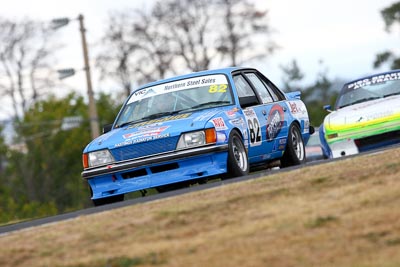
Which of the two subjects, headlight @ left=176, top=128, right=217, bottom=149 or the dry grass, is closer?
the dry grass

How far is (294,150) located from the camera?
1418 cm

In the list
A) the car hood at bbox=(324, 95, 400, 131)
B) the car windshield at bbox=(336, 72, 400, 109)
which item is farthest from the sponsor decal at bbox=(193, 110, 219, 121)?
the car windshield at bbox=(336, 72, 400, 109)

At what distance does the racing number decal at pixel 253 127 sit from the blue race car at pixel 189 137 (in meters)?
0.01

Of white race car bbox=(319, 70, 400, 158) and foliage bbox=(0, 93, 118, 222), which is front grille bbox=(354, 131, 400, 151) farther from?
foliage bbox=(0, 93, 118, 222)

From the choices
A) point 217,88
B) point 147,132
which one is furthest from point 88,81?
point 147,132

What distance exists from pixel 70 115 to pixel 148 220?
54.8m

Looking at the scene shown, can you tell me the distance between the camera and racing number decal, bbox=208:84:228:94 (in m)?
13.0

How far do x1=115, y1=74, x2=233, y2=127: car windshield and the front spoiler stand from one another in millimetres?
1017

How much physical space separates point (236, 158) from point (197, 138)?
64cm

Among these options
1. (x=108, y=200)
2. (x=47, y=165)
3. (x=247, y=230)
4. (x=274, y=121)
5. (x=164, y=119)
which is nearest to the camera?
(x=247, y=230)

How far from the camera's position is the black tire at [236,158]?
11984 millimetres

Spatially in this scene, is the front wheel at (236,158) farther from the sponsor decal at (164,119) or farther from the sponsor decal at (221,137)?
the sponsor decal at (164,119)

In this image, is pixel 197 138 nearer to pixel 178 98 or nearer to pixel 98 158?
pixel 98 158

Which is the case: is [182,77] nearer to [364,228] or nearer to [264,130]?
[264,130]
